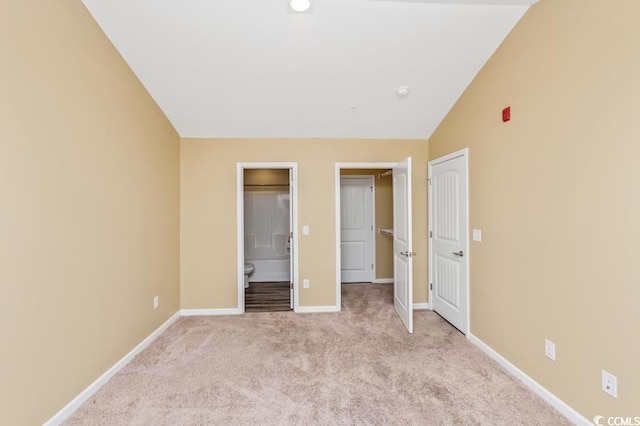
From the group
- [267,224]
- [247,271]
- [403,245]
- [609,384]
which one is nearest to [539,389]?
[609,384]

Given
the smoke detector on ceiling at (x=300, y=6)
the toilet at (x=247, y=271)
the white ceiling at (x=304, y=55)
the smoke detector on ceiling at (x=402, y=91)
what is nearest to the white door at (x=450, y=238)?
the white ceiling at (x=304, y=55)

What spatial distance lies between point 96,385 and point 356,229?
4099mm

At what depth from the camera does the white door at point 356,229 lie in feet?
17.6

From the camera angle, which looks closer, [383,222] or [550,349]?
[550,349]

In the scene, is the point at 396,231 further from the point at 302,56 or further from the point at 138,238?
the point at 138,238

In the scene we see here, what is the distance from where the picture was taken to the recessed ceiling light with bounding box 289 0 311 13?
209 centimetres

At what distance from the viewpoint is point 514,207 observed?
2381mm

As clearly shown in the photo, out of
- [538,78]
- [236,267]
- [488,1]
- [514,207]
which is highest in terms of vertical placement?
[488,1]

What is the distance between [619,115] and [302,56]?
2236 millimetres

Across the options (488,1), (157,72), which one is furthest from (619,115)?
(157,72)

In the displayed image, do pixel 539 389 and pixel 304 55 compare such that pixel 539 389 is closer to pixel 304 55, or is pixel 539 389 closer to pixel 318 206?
pixel 318 206

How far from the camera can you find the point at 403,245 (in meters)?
3.46

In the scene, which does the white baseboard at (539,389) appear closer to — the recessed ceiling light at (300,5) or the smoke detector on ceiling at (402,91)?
the smoke detector on ceiling at (402,91)

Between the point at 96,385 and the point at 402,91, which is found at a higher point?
the point at 402,91
